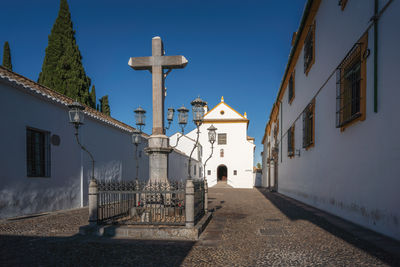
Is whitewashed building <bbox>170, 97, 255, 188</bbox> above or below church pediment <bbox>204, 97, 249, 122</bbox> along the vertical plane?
below

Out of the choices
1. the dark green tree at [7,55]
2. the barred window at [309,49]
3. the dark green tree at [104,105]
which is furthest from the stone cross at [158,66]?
the dark green tree at [7,55]

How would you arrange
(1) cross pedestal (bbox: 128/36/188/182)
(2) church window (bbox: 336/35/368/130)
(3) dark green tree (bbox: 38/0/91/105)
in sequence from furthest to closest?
(3) dark green tree (bbox: 38/0/91/105) < (1) cross pedestal (bbox: 128/36/188/182) < (2) church window (bbox: 336/35/368/130)

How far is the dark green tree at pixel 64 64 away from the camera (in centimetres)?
1909

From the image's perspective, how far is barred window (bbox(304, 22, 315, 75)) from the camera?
9.29m

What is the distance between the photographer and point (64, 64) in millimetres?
19234

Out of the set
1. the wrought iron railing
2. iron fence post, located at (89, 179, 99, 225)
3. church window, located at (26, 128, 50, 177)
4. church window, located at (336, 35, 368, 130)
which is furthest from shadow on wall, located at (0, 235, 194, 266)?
church window, located at (336, 35, 368, 130)

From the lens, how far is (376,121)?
4.74 meters

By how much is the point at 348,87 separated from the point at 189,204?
196 inches

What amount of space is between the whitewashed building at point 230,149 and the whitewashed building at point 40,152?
20.1 m

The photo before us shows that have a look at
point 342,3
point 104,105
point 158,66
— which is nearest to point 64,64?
point 104,105

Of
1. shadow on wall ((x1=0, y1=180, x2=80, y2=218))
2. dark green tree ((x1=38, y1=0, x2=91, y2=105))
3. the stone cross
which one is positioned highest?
dark green tree ((x1=38, y1=0, x2=91, y2=105))

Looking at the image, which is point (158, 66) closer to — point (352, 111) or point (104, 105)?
point (352, 111)

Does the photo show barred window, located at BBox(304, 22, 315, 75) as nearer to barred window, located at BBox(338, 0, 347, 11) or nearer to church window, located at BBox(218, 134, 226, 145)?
barred window, located at BBox(338, 0, 347, 11)

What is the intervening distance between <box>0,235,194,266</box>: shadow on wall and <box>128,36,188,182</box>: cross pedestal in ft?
7.04
